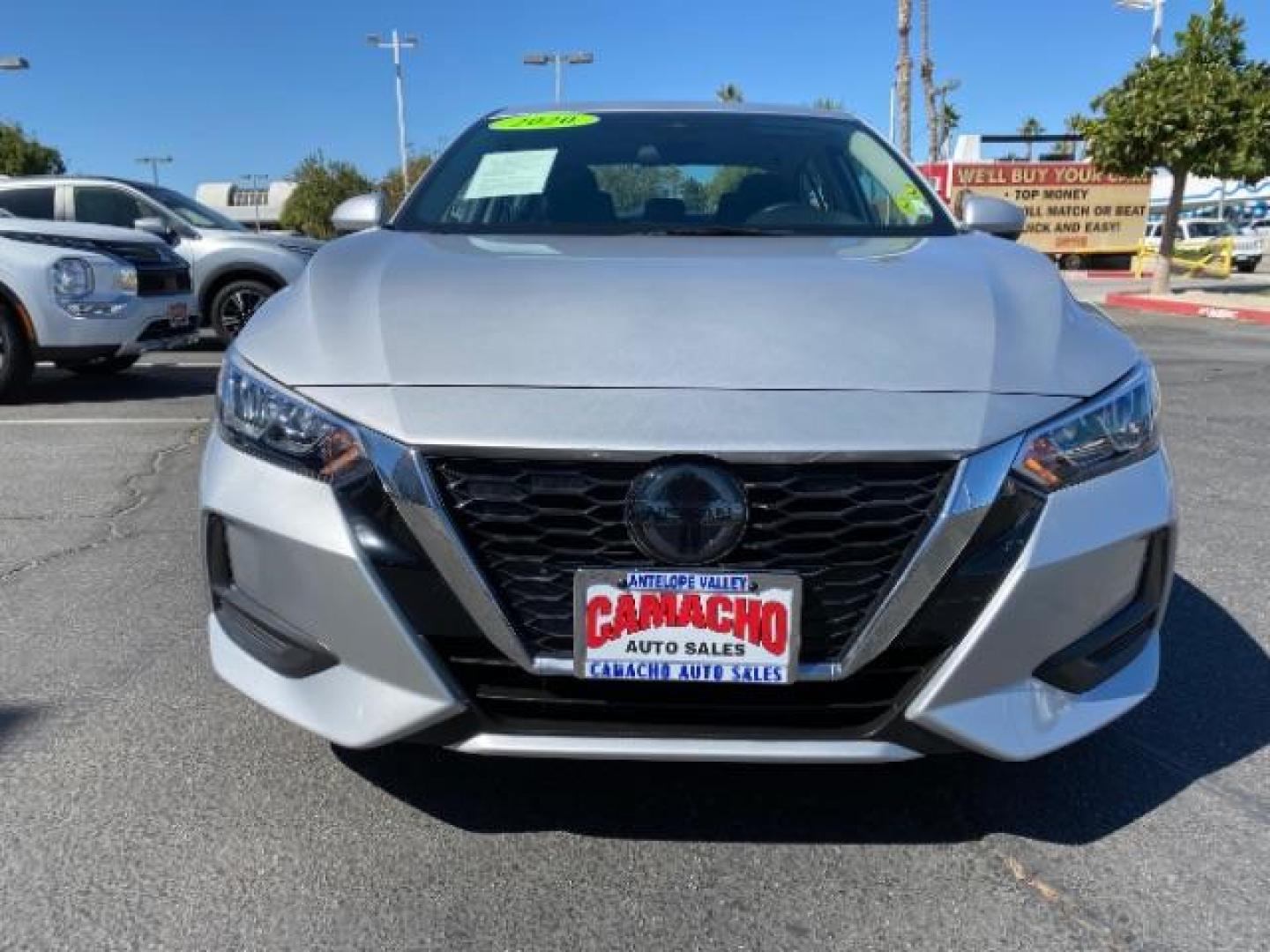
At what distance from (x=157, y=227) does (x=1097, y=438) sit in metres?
8.87

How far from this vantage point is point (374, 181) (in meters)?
70.0

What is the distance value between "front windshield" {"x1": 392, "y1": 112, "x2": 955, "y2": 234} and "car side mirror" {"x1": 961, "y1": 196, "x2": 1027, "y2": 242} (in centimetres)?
Result: 13

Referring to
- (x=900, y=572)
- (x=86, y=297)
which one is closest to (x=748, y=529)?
(x=900, y=572)

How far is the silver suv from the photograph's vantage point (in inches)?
397

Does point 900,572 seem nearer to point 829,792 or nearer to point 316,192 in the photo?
point 829,792

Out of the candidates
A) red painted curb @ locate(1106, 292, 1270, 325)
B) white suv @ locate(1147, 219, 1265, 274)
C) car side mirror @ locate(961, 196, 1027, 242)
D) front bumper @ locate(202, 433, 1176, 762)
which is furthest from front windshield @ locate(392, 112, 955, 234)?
white suv @ locate(1147, 219, 1265, 274)

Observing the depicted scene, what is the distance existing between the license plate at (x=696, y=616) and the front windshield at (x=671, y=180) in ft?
4.35

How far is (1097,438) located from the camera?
6.63 feet

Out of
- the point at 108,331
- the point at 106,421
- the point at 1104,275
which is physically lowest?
the point at 1104,275

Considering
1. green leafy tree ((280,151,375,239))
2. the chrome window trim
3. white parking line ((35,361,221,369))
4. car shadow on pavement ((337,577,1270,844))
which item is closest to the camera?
the chrome window trim

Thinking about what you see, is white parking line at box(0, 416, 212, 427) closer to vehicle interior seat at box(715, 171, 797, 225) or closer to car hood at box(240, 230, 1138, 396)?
vehicle interior seat at box(715, 171, 797, 225)

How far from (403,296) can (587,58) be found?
128 feet

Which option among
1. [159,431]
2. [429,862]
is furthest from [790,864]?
[159,431]

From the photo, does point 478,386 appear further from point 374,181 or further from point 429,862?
point 374,181
